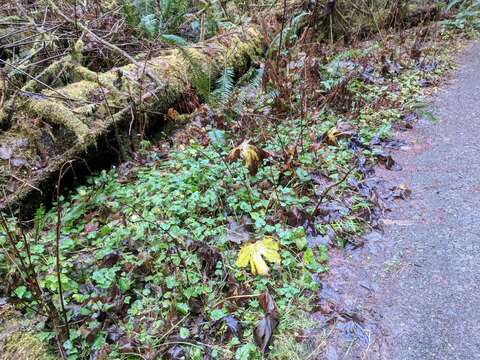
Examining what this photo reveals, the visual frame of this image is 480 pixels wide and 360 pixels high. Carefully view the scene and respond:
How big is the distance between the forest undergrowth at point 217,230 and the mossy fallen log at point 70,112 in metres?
0.30

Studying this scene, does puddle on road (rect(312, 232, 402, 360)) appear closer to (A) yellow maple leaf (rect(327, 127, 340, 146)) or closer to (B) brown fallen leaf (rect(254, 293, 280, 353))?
(B) brown fallen leaf (rect(254, 293, 280, 353))

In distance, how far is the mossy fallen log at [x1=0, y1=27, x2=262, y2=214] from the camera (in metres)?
3.20

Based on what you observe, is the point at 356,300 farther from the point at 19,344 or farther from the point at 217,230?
the point at 19,344

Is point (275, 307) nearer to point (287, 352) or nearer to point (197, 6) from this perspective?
point (287, 352)

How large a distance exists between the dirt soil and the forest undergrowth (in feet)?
0.40

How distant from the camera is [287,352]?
2080 mm

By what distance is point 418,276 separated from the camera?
2547 millimetres

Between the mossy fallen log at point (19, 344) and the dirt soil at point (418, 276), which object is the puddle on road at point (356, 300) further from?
the mossy fallen log at point (19, 344)

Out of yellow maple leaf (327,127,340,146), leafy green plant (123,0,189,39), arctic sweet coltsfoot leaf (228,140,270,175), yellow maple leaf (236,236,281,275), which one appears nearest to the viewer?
yellow maple leaf (236,236,281,275)

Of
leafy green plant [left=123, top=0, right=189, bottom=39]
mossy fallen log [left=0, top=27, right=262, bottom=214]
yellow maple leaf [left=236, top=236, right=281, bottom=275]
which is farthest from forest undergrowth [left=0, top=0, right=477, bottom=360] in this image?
leafy green plant [left=123, top=0, right=189, bottom=39]

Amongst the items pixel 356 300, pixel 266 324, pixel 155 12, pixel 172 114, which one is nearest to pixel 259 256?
pixel 266 324

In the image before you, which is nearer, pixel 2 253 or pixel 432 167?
pixel 2 253

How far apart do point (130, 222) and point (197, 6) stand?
497 centimetres

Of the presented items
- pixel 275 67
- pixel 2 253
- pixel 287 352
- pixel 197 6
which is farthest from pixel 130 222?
pixel 197 6
